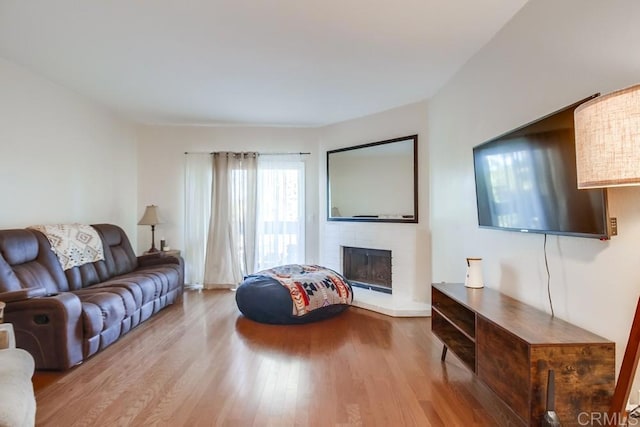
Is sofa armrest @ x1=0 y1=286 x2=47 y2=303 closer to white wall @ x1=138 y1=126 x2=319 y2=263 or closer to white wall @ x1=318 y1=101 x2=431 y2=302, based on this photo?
white wall @ x1=138 y1=126 x2=319 y2=263

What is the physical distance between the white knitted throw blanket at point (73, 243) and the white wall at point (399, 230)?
2.88 metres

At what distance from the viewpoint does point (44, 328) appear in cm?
247

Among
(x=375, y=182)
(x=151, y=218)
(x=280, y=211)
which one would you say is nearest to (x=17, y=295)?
(x=151, y=218)

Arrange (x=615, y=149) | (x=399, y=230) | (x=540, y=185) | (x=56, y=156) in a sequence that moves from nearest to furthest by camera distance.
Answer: (x=615, y=149), (x=540, y=185), (x=56, y=156), (x=399, y=230)

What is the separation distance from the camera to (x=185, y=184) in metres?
5.27

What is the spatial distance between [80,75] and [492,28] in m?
3.70

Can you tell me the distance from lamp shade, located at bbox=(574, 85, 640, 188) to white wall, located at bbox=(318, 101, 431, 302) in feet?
9.45

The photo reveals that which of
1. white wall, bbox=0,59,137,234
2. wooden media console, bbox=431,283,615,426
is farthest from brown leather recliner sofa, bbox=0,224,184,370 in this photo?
wooden media console, bbox=431,283,615,426

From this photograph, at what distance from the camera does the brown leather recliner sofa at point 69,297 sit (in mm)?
2467

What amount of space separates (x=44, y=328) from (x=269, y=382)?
5.42 feet

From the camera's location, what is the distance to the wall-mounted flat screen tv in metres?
1.60

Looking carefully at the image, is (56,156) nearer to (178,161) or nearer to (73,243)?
(73,243)

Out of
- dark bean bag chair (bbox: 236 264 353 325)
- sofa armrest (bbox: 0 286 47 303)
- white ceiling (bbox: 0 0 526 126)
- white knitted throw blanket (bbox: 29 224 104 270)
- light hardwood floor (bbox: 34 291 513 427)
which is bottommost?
light hardwood floor (bbox: 34 291 513 427)

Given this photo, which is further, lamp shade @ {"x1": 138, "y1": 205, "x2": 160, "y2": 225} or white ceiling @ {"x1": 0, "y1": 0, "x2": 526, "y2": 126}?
lamp shade @ {"x1": 138, "y1": 205, "x2": 160, "y2": 225}
